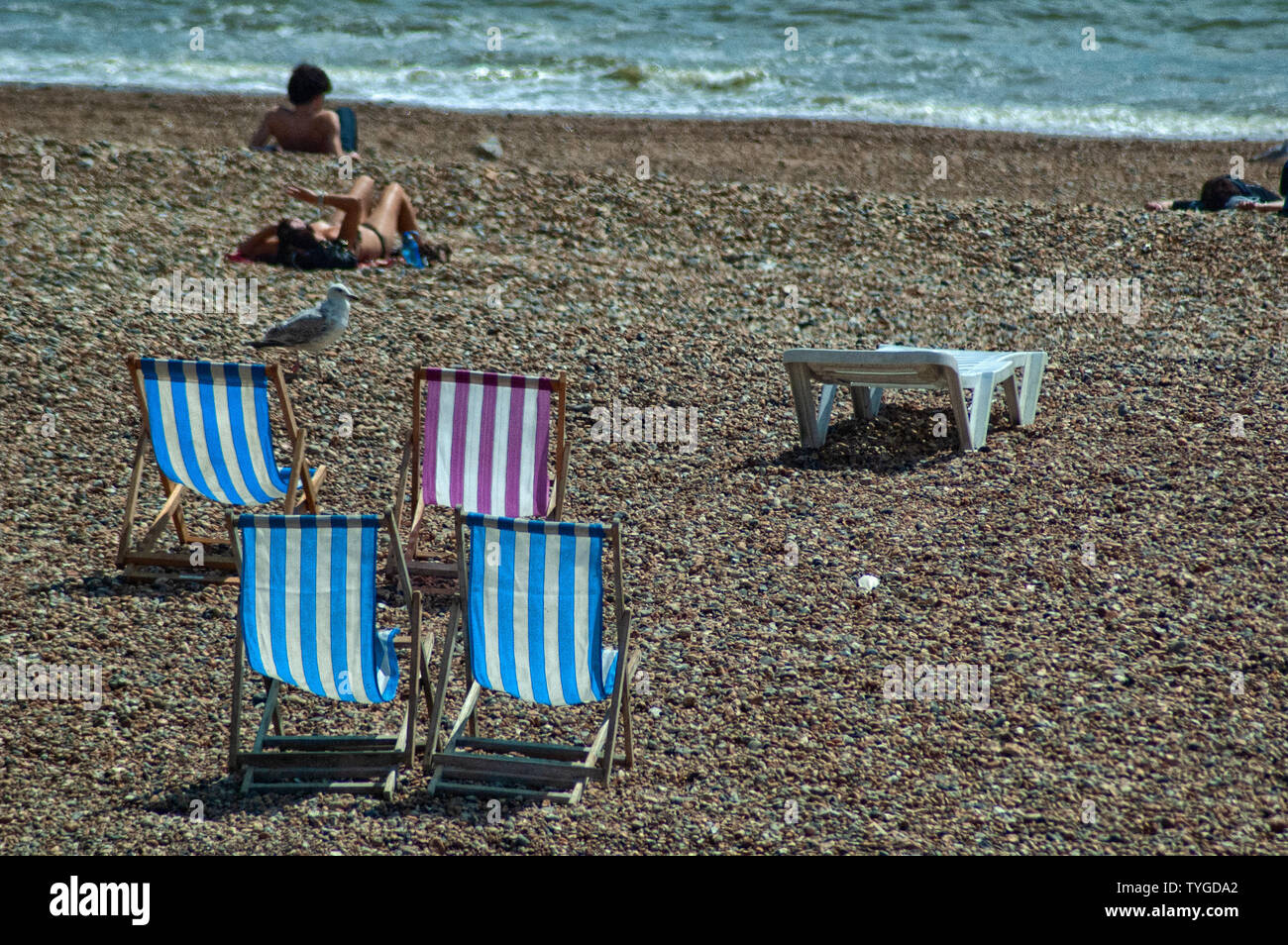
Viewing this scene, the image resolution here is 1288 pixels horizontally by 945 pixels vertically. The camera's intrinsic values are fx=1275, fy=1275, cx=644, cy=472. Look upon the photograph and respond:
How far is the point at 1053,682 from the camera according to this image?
3.99 meters

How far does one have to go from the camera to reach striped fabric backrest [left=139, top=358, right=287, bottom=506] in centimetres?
488

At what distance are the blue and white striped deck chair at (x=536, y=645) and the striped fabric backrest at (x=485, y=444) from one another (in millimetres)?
1273

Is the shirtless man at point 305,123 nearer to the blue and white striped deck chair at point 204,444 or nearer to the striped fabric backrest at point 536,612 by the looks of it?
the blue and white striped deck chair at point 204,444

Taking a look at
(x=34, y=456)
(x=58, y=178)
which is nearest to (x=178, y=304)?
(x=34, y=456)

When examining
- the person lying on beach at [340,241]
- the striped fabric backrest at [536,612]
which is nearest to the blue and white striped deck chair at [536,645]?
the striped fabric backrest at [536,612]

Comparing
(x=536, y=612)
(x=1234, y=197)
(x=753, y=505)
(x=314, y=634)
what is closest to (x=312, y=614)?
(x=314, y=634)

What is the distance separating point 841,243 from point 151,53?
49.0 ft

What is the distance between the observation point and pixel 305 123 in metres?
10.9

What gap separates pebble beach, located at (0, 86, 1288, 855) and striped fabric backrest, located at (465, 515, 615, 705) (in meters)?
0.34

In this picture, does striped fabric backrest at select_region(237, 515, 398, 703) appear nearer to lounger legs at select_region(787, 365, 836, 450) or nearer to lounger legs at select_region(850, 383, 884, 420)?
lounger legs at select_region(787, 365, 836, 450)

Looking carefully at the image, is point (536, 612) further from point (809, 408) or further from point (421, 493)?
point (809, 408)

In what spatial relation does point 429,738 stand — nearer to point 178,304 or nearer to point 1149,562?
point 1149,562

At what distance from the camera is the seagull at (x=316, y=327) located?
6.74 meters
